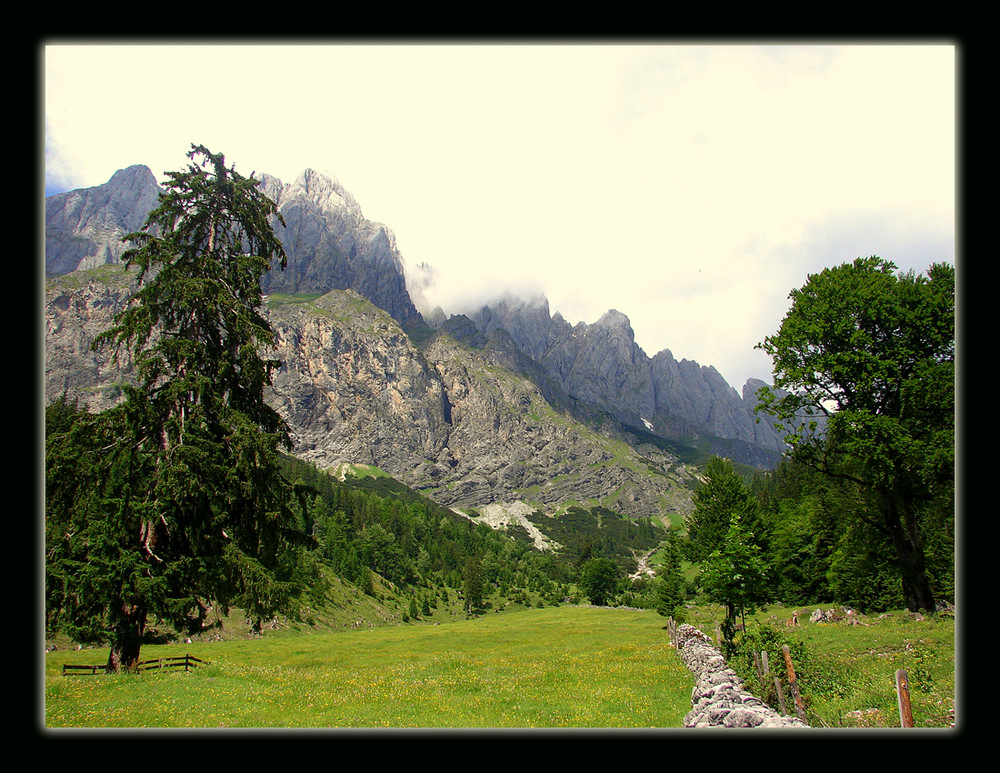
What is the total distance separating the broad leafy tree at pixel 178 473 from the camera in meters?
14.8

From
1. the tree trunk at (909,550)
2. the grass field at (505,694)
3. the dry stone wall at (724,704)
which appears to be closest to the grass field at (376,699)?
the grass field at (505,694)

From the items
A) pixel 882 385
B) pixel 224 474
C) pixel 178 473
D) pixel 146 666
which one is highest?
pixel 882 385

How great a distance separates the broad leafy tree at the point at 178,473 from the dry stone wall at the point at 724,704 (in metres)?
12.6

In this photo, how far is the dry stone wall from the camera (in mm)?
10434

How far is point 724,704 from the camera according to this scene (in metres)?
12.1

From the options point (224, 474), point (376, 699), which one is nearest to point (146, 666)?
point (224, 474)

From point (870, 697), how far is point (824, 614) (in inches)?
1031

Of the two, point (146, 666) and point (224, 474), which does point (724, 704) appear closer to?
point (224, 474)

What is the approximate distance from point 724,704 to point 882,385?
46.7 ft

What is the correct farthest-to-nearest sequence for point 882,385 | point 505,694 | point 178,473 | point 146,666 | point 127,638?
point 146,666 → point 882,385 → point 505,694 → point 127,638 → point 178,473

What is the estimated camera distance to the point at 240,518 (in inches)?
667

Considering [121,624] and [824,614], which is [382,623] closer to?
[824,614]

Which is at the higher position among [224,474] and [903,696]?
[224,474]

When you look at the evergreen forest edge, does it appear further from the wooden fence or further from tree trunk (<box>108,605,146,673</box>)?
the wooden fence
